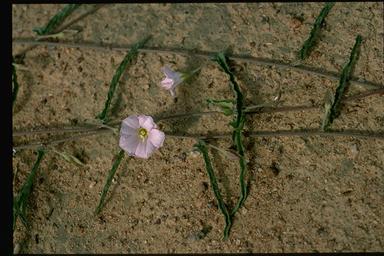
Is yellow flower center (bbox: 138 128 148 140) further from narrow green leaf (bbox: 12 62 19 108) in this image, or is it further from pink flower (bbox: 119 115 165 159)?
narrow green leaf (bbox: 12 62 19 108)

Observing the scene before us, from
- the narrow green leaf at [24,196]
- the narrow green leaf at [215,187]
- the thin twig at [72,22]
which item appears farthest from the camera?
the thin twig at [72,22]

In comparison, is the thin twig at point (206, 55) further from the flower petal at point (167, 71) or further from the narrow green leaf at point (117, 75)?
the flower petal at point (167, 71)

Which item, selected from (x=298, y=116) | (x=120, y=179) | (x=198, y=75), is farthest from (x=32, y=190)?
(x=298, y=116)


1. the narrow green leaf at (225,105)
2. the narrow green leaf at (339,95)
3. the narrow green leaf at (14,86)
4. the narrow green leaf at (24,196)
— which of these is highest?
the narrow green leaf at (339,95)

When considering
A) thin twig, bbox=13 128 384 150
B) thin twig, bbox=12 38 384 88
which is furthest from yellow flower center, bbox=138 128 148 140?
thin twig, bbox=12 38 384 88

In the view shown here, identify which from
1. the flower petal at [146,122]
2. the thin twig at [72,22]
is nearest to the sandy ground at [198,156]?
the thin twig at [72,22]

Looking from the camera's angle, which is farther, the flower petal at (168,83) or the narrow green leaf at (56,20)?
the narrow green leaf at (56,20)

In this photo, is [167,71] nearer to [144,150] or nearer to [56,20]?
[144,150]
